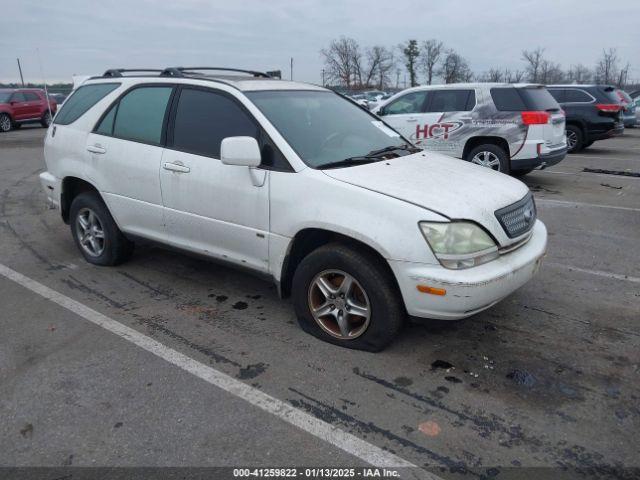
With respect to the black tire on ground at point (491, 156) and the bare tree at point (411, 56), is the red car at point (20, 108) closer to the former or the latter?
the black tire on ground at point (491, 156)

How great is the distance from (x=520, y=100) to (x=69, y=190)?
7050mm

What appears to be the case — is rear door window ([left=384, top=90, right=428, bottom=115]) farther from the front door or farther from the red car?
the red car

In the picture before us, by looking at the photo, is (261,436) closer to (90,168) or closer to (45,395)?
(45,395)

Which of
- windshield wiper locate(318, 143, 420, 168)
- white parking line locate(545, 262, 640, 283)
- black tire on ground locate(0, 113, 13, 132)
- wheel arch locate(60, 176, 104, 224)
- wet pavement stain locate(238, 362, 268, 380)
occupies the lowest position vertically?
white parking line locate(545, 262, 640, 283)

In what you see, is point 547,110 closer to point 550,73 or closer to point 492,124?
point 492,124

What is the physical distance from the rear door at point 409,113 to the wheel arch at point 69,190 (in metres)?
6.06

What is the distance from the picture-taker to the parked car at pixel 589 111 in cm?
1310

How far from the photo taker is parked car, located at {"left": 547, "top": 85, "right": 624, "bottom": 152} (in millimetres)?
13102

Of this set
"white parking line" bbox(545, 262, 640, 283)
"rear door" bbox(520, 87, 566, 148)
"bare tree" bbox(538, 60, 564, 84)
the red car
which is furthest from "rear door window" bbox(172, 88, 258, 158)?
"bare tree" bbox(538, 60, 564, 84)

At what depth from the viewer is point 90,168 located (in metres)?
4.79

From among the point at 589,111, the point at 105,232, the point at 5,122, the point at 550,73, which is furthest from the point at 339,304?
the point at 550,73

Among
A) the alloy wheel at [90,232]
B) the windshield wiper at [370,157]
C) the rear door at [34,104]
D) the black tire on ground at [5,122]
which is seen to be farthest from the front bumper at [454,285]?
the rear door at [34,104]

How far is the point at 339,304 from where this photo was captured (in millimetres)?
3449

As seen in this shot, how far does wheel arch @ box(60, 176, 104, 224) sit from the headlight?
3.57 m
